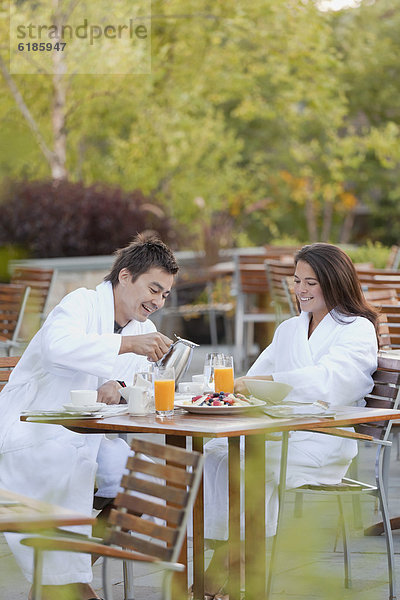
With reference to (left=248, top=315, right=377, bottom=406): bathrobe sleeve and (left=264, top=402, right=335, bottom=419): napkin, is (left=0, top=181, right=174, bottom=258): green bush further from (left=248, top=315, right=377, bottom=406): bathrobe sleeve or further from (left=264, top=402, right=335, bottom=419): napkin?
(left=264, top=402, right=335, bottom=419): napkin

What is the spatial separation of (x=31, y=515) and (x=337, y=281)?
2568mm

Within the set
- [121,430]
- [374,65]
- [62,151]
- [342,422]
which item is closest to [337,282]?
[342,422]

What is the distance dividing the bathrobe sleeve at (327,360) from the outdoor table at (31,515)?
1633 mm

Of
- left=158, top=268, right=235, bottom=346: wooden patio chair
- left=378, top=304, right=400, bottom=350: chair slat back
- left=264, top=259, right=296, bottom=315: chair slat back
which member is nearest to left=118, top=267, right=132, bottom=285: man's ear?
left=378, top=304, right=400, bottom=350: chair slat back

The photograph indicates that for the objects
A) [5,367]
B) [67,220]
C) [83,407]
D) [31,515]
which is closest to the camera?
[31,515]

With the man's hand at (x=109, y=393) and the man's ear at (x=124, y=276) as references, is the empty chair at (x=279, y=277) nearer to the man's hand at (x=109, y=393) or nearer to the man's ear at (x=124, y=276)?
the man's ear at (x=124, y=276)

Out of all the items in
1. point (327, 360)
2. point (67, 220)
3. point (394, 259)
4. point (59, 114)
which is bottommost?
point (327, 360)

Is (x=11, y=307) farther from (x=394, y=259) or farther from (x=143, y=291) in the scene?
(x=394, y=259)

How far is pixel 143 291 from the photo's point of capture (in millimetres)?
4035

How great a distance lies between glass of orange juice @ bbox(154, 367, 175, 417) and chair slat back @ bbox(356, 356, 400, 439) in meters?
0.89

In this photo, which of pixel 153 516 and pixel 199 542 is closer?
pixel 153 516

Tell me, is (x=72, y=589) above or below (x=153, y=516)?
below

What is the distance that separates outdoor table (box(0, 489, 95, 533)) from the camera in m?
1.52

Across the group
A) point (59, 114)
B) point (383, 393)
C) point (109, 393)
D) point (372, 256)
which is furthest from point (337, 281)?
point (59, 114)
